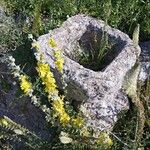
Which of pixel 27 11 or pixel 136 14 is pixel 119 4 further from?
pixel 27 11

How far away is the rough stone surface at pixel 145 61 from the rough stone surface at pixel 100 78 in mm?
242

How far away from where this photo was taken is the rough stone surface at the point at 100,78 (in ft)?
15.8

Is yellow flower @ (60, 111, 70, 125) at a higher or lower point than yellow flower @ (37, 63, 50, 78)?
lower

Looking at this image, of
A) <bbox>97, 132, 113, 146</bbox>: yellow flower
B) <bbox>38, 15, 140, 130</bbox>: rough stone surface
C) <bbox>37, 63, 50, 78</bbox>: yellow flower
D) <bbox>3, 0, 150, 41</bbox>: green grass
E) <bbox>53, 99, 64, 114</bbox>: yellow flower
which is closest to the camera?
<bbox>37, 63, 50, 78</bbox>: yellow flower

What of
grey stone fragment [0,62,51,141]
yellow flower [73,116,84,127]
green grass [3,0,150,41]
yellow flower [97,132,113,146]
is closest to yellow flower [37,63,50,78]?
yellow flower [73,116,84,127]

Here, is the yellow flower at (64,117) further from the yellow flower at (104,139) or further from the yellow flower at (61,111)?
the yellow flower at (104,139)

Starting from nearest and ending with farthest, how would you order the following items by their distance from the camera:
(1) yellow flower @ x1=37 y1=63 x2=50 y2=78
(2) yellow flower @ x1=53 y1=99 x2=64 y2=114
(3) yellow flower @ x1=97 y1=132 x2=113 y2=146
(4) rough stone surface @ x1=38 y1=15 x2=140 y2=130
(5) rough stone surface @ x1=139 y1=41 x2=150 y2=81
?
(1) yellow flower @ x1=37 y1=63 x2=50 y2=78 → (2) yellow flower @ x1=53 y1=99 x2=64 y2=114 → (3) yellow flower @ x1=97 y1=132 x2=113 y2=146 → (4) rough stone surface @ x1=38 y1=15 x2=140 y2=130 → (5) rough stone surface @ x1=139 y1=41 x2=150 y2=81

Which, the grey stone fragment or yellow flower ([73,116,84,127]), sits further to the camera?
the grey stone fragment

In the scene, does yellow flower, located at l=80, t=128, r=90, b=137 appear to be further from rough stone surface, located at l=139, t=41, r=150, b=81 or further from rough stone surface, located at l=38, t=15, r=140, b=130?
rough stone surface, located at l=139, t=41, r=150, b=81

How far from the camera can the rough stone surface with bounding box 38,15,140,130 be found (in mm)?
4816

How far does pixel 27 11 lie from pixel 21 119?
4.51 ft

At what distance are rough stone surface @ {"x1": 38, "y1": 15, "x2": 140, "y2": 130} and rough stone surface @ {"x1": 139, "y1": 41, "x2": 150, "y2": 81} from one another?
9.5 inches

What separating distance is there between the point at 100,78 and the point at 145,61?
0.87m

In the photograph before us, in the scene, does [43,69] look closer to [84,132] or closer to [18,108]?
[84,132]
